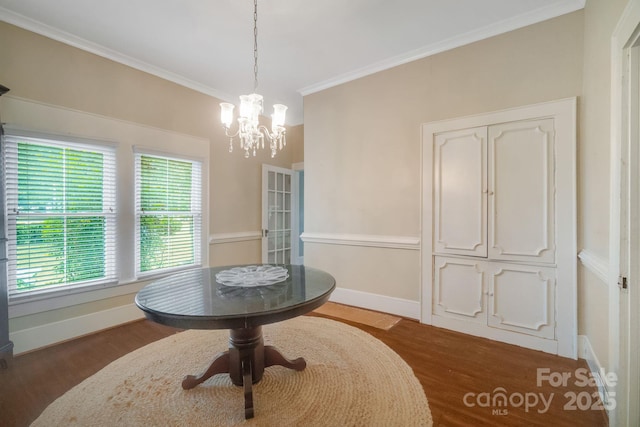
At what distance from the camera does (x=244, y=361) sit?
161cm

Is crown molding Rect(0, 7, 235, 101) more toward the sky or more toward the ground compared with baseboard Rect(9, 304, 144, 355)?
more toward the sky

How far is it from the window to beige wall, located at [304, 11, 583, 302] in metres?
1.52

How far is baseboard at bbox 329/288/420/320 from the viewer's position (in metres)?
2.89

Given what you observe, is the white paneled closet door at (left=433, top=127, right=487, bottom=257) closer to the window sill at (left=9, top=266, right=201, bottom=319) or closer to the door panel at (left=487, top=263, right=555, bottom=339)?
the door panel at (left=487, top=263, right=555, bottom=339)

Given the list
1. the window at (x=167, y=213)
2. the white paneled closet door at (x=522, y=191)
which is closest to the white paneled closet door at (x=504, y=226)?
the white paneled closet door at (x=522, y=191)

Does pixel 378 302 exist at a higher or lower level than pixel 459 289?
lower

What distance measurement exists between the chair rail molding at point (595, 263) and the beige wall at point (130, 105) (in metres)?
3.74

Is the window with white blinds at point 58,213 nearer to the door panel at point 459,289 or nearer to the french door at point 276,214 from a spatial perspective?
the french door at point 276,214

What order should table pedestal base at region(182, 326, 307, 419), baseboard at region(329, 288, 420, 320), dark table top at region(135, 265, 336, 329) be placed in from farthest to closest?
baseboard at region(329, 288, 420, 320) < table pedestal base at region(182, 326, 307, 419) < dark table top at region(135, 265, 336, 329)

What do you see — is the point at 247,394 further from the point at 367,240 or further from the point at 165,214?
the point at 165,214

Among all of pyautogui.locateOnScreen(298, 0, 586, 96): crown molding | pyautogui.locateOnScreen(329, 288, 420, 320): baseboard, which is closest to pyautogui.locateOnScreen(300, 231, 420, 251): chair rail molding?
pyautogui.locateOnScreen(329, 288, 420, 320): baseboard

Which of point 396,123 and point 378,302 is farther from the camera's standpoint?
point 378,302

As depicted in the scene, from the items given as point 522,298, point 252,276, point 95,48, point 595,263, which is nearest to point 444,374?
point 522,298

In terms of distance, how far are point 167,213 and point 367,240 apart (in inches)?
95.2
